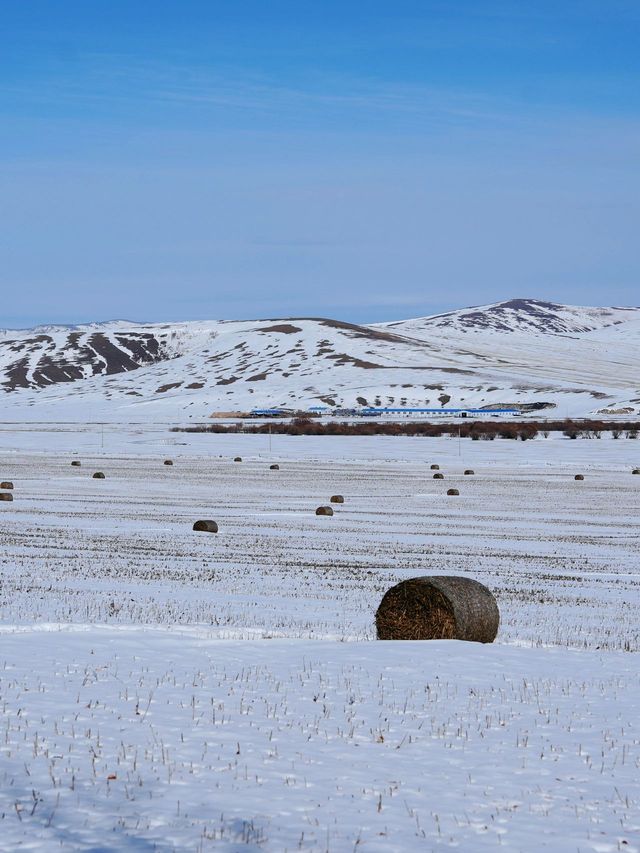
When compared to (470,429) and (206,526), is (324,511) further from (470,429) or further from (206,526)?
(470,429)

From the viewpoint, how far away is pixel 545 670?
15.6m

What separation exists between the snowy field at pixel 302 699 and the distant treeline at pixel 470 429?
9106 cm

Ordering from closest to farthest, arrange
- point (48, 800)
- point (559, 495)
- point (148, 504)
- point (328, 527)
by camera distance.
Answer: point (48, 800) < point (328, 527) < point (148, 504) < point (559, 495)

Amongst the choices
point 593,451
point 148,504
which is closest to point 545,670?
point 148,504

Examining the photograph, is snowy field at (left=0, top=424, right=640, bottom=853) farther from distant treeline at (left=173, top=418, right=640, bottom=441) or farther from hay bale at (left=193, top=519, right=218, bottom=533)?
distant treeline at (left=173, top=418, right=640, bottom=441)

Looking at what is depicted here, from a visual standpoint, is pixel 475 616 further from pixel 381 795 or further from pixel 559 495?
pixel 559 495

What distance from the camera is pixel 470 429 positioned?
138 m

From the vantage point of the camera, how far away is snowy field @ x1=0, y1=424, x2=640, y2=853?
904cm

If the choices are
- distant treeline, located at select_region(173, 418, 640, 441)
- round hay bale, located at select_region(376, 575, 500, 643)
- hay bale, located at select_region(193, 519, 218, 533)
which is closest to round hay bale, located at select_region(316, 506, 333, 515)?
hay bale, located at select_region(193, 519, 218, 533)

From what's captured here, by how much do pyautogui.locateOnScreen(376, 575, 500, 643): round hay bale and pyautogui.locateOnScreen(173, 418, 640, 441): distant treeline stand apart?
10556 centimetres

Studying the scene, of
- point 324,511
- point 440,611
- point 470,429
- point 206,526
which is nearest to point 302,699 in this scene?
point 440,611

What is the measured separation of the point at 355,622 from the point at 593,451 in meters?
87.1

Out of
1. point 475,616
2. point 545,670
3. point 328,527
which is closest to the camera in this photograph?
point 545,670

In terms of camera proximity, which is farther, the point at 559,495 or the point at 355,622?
the point at 559,495
